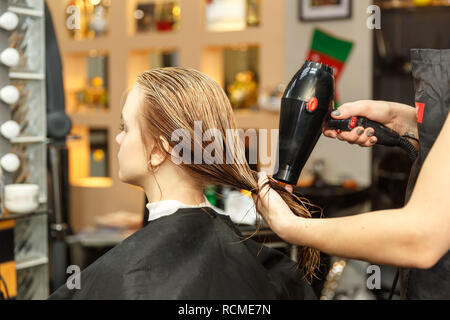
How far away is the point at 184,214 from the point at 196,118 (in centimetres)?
24

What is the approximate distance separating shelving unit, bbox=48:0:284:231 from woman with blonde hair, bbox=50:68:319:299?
257cm

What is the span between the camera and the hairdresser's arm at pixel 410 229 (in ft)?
3.06

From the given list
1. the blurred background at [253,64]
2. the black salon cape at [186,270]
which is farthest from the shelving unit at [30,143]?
the black salon cape at [186,270]

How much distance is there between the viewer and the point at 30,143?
2.25m

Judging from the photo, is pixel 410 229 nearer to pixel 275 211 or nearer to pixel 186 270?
pixel 275 211

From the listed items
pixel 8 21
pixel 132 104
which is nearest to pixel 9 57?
pixel 8 21

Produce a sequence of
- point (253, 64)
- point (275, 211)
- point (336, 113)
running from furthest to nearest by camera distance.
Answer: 1. point (253, 64)
2. point (336, 113)
3. point (275, 211)

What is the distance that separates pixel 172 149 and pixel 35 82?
1.16 metres

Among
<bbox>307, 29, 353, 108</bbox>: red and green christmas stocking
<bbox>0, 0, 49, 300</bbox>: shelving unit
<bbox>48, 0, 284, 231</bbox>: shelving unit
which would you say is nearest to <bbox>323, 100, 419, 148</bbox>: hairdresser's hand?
<bbox>0, 0, 49, 300</bbox>: shelving unit

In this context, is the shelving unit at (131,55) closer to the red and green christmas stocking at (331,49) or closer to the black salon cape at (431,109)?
the red and green christmas stocking at (331,49)

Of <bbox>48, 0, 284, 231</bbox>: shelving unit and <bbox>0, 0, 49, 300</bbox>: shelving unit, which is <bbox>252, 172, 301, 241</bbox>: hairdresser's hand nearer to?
<bbox>0, 0, 49, 300</bbox>: shelving unit

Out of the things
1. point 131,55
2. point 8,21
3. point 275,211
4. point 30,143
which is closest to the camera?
point 275,211

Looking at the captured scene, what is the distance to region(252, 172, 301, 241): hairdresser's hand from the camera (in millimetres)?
1083
